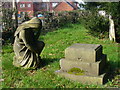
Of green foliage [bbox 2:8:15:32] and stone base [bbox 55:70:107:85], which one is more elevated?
green foliage [bbox 2:8:15:32]

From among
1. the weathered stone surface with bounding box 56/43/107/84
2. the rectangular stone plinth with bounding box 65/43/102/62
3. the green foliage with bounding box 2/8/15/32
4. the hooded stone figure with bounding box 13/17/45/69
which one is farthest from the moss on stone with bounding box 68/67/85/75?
the green foliage with bounding box 2/8/15/32

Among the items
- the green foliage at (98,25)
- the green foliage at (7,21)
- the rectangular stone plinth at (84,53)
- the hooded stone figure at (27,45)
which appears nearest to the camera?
the rectangular stone plinth at (84,53)

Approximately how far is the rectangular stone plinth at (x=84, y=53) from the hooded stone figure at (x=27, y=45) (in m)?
1.24

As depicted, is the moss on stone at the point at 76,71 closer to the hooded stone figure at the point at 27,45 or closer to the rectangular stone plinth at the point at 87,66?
the rectangular stone plinth at the point at 87,66

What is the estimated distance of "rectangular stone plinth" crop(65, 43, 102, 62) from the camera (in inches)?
232

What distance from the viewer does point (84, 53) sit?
599 cm

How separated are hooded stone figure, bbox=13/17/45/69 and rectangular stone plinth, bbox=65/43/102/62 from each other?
4.06 ft

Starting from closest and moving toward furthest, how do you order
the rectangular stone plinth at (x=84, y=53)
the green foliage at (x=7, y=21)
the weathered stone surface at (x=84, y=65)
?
the weathered stone surface at (x=84, y=65)
the rectangular stone plinth at (x=84, y=53)
the green foliage at (x=7, y=21)

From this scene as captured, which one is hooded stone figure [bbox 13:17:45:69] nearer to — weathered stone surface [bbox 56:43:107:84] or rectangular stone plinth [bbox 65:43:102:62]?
weathered stone surface [bbox 56:43:107:84]

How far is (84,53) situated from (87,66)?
16.6 inches

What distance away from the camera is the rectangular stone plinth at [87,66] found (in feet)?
19.0

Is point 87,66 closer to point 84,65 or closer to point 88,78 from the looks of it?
point 84,65

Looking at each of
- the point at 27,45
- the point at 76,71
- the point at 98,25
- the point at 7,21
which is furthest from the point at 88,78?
the point at 7,21

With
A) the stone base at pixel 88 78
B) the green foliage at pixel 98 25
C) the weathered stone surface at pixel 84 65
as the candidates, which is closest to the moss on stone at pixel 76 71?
the weathered stone surface at pixel 84 65
